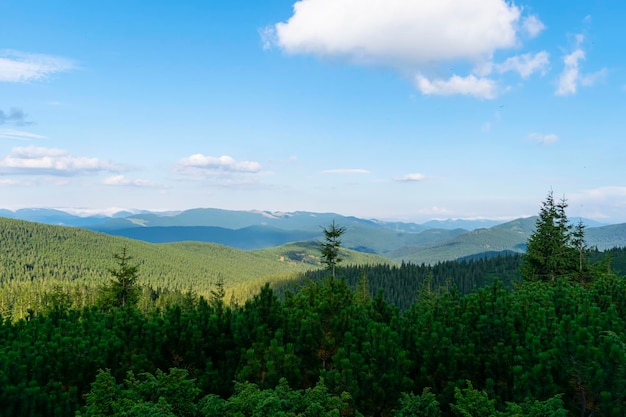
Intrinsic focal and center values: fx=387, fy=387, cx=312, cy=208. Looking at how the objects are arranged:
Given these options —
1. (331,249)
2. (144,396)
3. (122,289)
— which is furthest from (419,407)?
(122,289)

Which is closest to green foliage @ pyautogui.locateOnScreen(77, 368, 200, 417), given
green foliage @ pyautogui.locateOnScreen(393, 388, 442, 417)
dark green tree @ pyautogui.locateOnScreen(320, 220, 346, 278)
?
green foliage @ pyautogui.locateOnScreen(393, 388, 442, 417)

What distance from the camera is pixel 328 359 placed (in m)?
12.9

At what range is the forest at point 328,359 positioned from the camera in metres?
8.21

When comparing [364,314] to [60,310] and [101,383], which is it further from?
[60,310]

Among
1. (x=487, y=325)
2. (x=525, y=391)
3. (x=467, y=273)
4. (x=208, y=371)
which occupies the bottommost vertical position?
(x=467, y=273)

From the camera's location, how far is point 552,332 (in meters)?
11.5

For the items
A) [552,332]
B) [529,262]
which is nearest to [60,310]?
[552,332]

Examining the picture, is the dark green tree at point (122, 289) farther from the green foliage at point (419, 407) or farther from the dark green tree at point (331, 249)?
the green foliage at point (419, 407)

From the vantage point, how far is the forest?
26.9 feet

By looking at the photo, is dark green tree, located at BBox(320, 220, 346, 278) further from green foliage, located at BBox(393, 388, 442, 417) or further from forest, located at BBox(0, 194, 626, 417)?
green foliage, located at BBox(393, 388, 442, 417)

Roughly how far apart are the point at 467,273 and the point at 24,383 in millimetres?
184210

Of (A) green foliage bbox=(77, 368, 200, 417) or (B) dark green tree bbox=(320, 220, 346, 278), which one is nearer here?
(A) green foliage bbox=(77, 368, 200, 417)

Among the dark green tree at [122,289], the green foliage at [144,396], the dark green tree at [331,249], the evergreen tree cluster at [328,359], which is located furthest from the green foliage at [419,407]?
the dark green tree at [122,289]

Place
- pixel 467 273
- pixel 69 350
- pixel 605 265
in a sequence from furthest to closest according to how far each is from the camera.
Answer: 1. pixel 467 273
2. pixel 605 265
3. pixel 69 350
